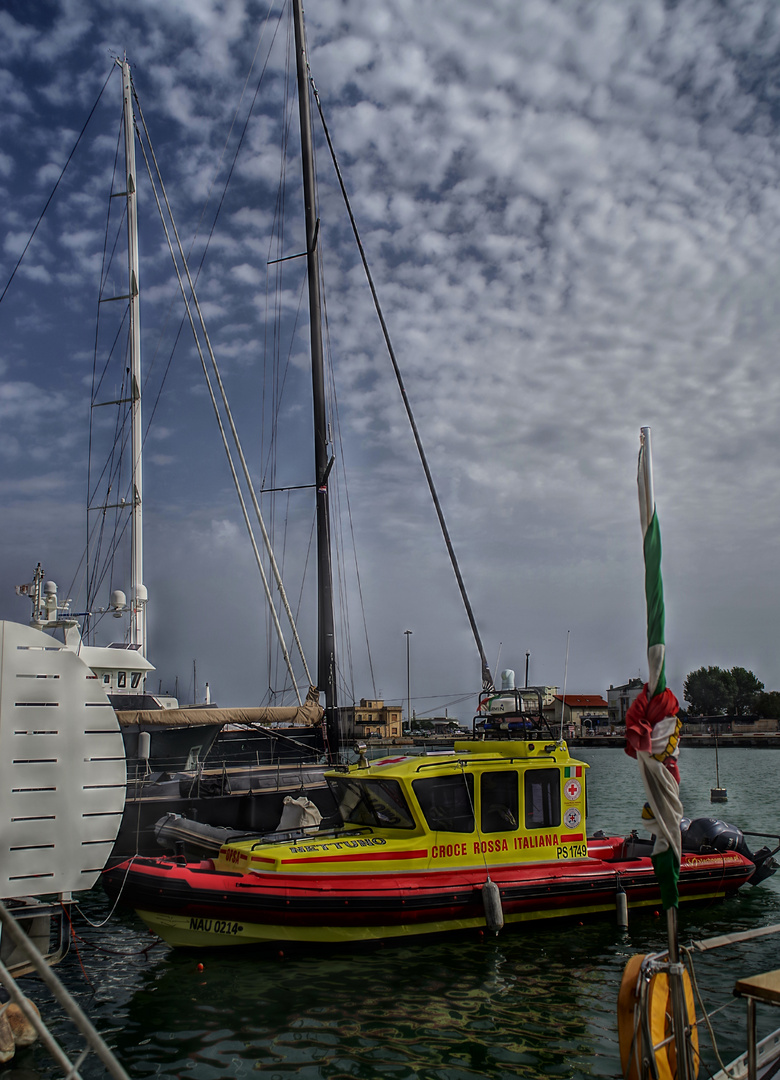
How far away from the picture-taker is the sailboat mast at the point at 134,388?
23.5 meters

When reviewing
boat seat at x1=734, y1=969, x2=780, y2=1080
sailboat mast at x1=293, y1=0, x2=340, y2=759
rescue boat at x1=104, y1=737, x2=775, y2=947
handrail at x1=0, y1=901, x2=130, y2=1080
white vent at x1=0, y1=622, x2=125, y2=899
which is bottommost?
rescue boat at x1=104, y1=737, x2=775, y2=947

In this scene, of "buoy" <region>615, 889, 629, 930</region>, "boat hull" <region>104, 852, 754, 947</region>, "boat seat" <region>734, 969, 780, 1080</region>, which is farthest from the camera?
"buoy" <region>615, 889, 629, 930</region>

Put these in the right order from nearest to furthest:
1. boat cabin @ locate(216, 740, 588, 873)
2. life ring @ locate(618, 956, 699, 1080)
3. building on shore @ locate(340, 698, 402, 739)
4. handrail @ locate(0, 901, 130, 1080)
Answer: handrail @ locate(0, 901, 130, 1080) → life ring @ locate(618, 956, 699, 1080) → boat cabin @ locate(216, 740, 588, 873) → building on shore @ locate(340, 698, 402, 739)

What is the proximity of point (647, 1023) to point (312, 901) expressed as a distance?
6047mm

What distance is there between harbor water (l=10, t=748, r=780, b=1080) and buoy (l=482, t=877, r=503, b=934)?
1.15ft

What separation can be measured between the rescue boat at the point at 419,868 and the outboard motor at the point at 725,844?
2.10ft

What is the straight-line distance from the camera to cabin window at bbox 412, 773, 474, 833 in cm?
1073

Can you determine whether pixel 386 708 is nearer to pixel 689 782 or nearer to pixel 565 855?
pixel 689 782

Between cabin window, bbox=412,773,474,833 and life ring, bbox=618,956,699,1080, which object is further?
cabin window, bbox=412,773,474,833


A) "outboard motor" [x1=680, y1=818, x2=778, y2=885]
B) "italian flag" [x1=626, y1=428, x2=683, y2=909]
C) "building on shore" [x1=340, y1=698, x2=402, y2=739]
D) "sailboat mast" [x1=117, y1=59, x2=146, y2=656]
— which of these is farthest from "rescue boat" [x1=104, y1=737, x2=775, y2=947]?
"building on shore" [x1=340, y1=698, x2=402, y2=739]

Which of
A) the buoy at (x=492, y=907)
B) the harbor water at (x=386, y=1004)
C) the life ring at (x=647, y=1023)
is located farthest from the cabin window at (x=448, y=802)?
the life ring at (x=647, y=1023)

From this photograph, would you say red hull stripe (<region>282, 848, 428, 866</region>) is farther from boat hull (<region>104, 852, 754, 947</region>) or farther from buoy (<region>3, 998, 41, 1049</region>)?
buoy (<region>3, 998, 41, 1049</region>)

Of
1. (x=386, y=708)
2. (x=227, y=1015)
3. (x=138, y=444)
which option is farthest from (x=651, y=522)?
(x=386, y=708)

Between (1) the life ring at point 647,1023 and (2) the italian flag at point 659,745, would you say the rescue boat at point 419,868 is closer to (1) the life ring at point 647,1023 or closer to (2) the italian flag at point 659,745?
(1) the life ring at point 647,1023
